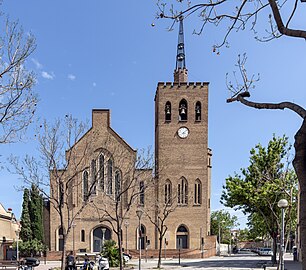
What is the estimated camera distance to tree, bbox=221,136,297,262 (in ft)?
88.3

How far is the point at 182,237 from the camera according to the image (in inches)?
2128

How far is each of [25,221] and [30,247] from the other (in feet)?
11.9

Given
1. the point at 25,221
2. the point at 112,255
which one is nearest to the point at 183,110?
the point at 25,221

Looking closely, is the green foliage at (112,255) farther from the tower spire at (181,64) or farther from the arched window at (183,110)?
the tower spire at (181,64)

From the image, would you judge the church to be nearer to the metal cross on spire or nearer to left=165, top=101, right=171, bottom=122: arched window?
left=165, top=101, right=171, bottom=122: arched window

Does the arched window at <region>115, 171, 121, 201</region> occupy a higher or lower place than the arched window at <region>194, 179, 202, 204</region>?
higher

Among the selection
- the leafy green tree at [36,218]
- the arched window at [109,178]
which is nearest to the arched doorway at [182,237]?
the arched window at [109,178]

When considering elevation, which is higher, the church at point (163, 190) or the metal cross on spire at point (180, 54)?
the metal cross on spire at point (180, 54)

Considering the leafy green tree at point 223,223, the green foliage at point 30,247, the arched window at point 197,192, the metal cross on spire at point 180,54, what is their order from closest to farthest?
the green foliage at point 30,247, the arched window at point 197,192, the metal cross on spire at point 180,54, the leafy green tree at point 223,223

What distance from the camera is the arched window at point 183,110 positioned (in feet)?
185

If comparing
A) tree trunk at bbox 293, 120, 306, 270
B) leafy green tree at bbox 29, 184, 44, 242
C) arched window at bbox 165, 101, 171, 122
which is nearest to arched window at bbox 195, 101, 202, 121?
arched window at bbox 165, 101, 171, 122

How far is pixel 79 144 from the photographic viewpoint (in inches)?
2178

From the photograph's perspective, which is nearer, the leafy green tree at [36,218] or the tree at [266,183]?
the tree at [266,183]

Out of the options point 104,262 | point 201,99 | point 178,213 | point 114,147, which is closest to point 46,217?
point 114,147
